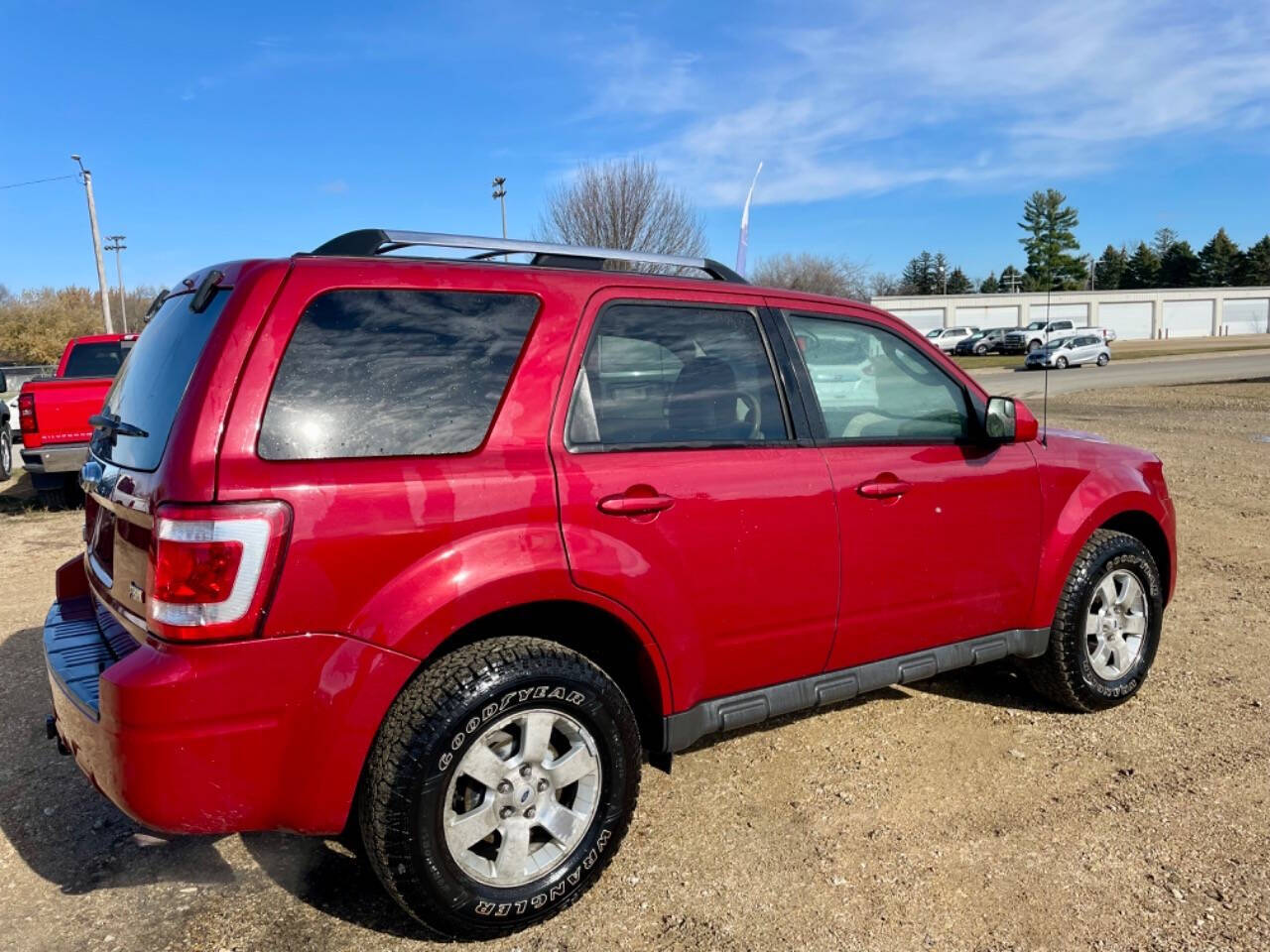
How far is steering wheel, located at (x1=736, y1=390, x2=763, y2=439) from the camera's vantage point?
10.4 feet

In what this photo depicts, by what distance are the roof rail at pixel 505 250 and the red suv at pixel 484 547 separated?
0.6 inches

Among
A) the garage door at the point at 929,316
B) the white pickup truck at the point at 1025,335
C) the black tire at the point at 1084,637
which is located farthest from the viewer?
the garage door at the point at 929,316

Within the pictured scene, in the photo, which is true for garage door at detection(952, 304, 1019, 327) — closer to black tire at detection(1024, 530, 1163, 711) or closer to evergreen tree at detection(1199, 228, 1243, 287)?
evergreen tree at detection(1199, 228, 1243, 287)

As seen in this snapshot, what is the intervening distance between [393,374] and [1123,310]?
269ft

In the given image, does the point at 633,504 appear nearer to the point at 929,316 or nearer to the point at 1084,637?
the point at 1084,637

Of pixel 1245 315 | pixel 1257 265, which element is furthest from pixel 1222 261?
pixel 1245 315

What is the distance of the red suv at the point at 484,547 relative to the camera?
228cm

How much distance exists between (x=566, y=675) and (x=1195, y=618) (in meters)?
4.41

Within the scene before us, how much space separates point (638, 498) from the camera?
2.80m

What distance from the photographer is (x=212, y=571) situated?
2.22 m

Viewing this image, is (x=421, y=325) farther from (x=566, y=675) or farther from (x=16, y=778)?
(x=16, y=778)

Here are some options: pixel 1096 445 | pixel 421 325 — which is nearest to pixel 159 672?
pixel 421 325

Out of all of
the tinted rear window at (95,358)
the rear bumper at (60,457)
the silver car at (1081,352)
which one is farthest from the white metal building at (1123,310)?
the rear bumper at (60,457)

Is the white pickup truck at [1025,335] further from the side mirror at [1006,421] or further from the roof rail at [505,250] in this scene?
the roof rail at [505,250]
